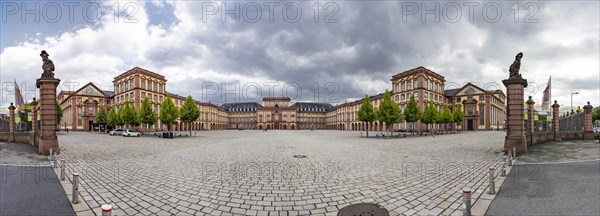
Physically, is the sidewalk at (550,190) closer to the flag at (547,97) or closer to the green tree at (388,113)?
Result: the flag at (547,97)

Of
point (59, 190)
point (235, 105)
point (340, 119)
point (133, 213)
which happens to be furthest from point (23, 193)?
point (235, 105)

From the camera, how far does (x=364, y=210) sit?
599 cm

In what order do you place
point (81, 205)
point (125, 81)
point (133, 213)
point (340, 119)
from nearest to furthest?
point (133, 213) → point (81, 205) → point (125, 81) → point (340, 119)

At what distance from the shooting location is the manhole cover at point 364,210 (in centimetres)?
581

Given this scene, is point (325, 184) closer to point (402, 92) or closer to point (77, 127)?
point (402, 92)

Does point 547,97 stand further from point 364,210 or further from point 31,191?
point 31,191

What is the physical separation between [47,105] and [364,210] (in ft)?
62.2

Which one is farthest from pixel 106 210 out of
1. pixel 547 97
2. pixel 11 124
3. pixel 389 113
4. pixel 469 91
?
pixel 469 91

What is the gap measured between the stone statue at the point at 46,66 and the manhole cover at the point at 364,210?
18781mm

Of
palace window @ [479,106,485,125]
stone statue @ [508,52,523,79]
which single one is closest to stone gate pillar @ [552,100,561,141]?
stone statue @ [508,52,523,79]

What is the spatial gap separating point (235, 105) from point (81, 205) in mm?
143613

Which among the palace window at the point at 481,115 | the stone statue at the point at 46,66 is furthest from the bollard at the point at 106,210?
the palace window at the point at 481,115

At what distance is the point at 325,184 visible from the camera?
26.8 ft

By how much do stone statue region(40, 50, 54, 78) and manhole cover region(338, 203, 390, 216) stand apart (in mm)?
18781
